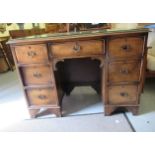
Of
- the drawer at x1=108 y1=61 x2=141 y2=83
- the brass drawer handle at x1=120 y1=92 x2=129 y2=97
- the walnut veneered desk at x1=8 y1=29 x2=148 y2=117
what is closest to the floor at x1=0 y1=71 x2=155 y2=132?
the walnut veneered desk at x1=8 y1=29 x2=148 y2=117

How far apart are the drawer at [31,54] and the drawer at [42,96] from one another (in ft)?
0.99

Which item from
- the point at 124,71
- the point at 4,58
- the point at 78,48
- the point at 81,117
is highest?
the point at 78,48

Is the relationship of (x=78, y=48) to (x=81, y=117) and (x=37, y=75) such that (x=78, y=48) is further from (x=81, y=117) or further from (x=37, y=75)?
(x=81, y=117)

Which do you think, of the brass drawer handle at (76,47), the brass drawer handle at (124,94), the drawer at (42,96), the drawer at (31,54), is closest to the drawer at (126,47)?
the brass drawer handle at (76,47)

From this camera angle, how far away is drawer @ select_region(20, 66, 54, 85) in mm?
1512

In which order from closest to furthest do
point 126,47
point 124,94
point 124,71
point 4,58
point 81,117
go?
point 126,47, point 124,71, point 124,94, point 81,117, point 4,58

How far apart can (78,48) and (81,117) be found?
2.36ft

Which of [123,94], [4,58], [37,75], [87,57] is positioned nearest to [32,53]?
[37,75]

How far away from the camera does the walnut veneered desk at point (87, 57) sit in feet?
4.47

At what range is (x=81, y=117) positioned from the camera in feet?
5.57

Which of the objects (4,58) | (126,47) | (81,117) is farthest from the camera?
(4,58)

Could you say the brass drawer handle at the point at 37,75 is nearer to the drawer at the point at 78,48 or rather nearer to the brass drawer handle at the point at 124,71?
the drawer at the point at 78,48
